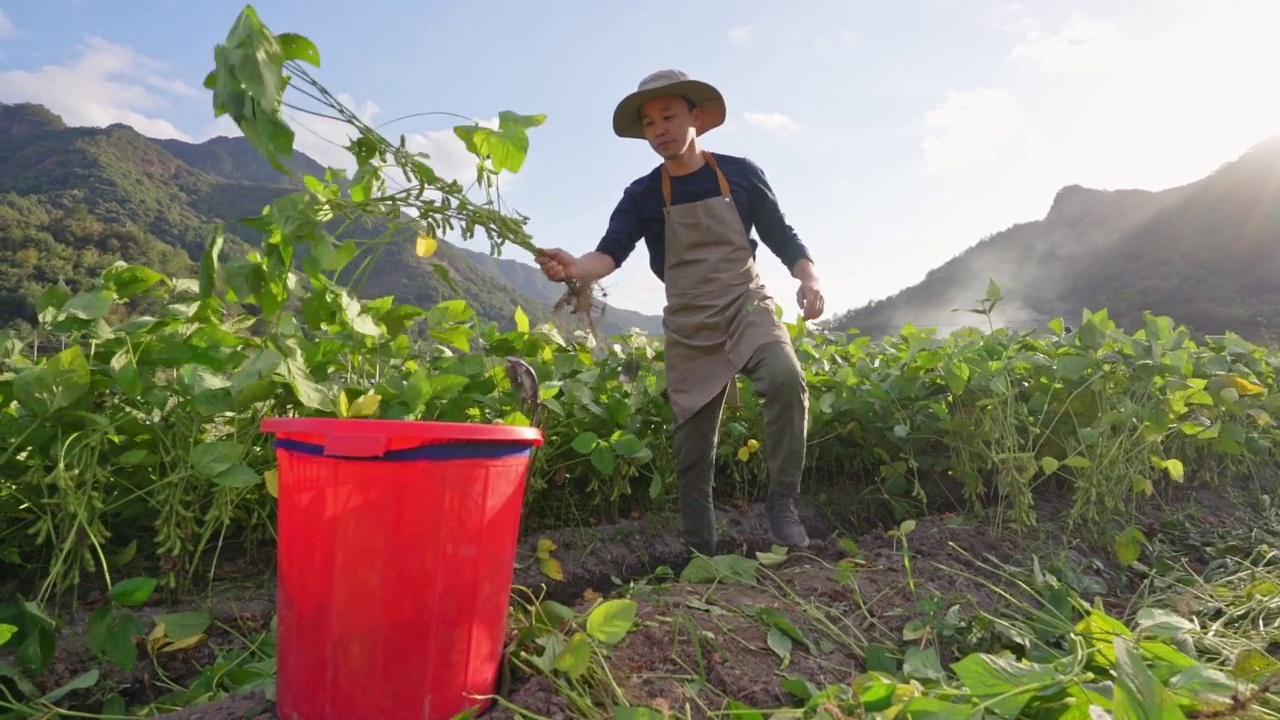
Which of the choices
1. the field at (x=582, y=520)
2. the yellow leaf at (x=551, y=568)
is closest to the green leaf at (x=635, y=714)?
the field at (x=582, y=520)

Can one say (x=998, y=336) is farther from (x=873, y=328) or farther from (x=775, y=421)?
(x=873, y=328)

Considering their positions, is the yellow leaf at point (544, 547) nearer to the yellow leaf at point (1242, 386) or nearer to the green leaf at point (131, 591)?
the green leaf at point (131, 591)

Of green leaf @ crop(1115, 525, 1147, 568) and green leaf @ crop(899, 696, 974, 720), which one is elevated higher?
green leaf @ crop(899, 696, 974, 720)

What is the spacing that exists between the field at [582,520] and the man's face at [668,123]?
67 cm

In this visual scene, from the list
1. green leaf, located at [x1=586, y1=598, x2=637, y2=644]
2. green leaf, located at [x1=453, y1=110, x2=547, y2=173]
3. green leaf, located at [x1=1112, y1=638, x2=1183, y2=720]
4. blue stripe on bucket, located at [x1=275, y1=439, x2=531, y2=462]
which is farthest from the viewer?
green leaf, located at [x1=453, y1=110, x2=547, y2=173]

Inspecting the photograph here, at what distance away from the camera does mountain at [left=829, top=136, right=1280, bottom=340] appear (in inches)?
961

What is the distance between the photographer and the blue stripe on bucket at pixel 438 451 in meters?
1.04

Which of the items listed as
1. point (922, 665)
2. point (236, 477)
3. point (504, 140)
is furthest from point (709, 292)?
point (236, 477)

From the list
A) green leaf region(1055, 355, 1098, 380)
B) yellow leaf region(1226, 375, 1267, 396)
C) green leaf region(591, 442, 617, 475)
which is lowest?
green leaf region(591, 442, 617, 475)

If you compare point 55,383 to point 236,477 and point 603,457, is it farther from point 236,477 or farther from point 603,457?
point 603,457

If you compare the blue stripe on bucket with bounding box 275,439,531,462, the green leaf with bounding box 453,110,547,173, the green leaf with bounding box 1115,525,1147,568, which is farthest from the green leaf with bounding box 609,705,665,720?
the green leaf with bounding box 1115,525,1147,568

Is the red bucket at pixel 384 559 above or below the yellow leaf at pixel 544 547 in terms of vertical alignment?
above

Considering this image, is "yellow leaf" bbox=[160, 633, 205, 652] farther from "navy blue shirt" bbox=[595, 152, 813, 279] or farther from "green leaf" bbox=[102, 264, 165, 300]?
"navy blue shirt" bbox=[595, 152, 813, 279]

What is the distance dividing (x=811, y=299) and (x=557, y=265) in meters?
0.76
